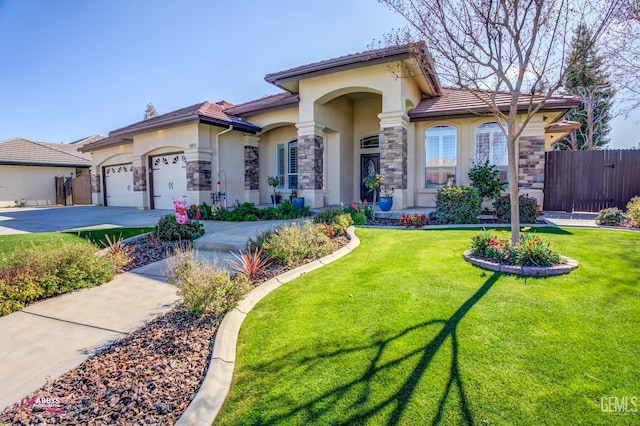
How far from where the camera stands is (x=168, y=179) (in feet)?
48.9

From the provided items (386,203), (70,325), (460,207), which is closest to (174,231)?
(70,325)

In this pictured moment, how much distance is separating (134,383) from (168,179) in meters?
13.7

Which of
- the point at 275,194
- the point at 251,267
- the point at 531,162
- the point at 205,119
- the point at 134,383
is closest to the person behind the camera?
the point at 134,383

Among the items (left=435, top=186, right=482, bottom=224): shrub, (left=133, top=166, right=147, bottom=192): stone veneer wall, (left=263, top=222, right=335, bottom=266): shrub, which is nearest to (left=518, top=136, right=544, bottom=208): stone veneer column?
(left=435, top=186, right=482, bottom=224): shrub

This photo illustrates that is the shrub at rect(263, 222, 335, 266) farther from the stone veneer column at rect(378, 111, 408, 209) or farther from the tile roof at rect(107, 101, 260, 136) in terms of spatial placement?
the tile roof at rect(107, 101, 260, 136)

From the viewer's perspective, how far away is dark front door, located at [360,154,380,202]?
561 inches

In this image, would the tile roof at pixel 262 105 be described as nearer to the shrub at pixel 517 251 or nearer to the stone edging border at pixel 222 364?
the shrub at pixel 517 251

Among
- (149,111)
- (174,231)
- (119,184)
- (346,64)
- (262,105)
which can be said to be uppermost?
(149,111)

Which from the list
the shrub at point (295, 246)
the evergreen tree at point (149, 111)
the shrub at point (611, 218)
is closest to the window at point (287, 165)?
the shrub at point (295, 246)

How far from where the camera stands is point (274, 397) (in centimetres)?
234

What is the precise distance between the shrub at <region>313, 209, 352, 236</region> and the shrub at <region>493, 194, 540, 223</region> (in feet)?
13.8

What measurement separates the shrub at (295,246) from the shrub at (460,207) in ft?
13.7

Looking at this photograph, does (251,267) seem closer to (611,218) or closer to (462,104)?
(611,218)

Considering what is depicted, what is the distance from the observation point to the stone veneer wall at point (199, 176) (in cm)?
1292
